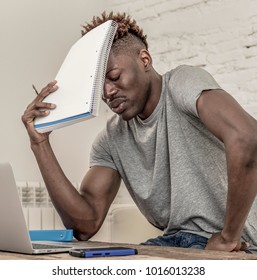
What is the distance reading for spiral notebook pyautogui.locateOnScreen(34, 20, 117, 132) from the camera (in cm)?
141

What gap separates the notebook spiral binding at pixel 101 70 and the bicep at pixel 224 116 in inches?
9.8

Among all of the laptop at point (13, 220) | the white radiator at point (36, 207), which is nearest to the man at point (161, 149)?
the laptop at point (13, 220)

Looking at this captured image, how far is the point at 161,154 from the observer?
165 centimetres

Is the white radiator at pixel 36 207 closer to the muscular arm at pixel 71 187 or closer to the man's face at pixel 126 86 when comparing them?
the muscular arm at pixel 71 187

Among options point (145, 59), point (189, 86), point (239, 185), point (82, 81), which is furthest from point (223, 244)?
point (145, 59)

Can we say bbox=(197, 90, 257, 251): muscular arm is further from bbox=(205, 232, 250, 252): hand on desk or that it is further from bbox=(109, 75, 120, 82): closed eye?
bbox=(109, 75, 120, 82): closed eye

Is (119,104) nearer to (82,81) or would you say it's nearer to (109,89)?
(109,89)

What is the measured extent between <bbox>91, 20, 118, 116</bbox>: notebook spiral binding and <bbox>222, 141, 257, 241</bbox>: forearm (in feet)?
1.08

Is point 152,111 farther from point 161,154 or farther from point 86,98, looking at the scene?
point 86,98

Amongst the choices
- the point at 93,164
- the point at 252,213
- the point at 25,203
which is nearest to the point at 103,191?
the point at 93,164

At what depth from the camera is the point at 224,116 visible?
1377 millimetres

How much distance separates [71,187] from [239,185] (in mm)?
630

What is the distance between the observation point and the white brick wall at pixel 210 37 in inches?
103

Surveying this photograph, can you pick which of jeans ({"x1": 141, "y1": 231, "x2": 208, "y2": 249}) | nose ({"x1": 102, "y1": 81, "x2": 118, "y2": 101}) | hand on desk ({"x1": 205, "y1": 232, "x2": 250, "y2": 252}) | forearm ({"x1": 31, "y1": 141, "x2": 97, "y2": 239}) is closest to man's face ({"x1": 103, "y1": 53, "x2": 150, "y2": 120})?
nose ({"x1": 102, "y1": 81, "x2": 118, "y2": 101})
